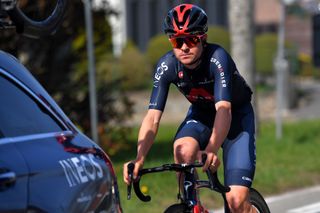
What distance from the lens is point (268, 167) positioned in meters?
13.0

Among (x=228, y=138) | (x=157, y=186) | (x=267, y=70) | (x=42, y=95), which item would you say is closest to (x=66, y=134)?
(x=42, y=95)

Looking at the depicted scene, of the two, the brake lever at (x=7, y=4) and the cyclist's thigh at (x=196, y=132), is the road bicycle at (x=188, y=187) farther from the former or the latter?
the brake lever at (x=7, y=4)

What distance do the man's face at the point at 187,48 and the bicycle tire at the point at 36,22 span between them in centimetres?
82

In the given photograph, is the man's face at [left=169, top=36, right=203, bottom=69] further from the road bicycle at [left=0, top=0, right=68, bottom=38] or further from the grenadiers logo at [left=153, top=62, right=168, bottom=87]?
the road bicycle at [left=0, top=0, right=68, bottom=38]

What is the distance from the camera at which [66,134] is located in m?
4.79

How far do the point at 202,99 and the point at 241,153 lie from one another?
44 cm

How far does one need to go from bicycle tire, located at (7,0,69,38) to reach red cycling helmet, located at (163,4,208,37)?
767mm

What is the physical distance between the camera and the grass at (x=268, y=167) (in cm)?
1025

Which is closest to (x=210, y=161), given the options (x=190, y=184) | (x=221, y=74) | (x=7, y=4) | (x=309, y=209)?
(x=190, y=184)

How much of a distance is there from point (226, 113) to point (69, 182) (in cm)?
149

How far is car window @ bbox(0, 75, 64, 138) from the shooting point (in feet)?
14.6

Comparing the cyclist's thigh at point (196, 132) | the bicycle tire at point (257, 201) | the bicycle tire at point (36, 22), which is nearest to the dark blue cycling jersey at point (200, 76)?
the cyclist's thigh at point (196, 132)

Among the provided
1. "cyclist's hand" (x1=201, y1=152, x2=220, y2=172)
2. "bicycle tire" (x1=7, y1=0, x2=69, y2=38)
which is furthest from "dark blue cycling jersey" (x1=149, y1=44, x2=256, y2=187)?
"bicycle tire" (x1=7, y1=0, x2=69, y2=38)

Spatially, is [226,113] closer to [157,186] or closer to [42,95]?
[42,95]
